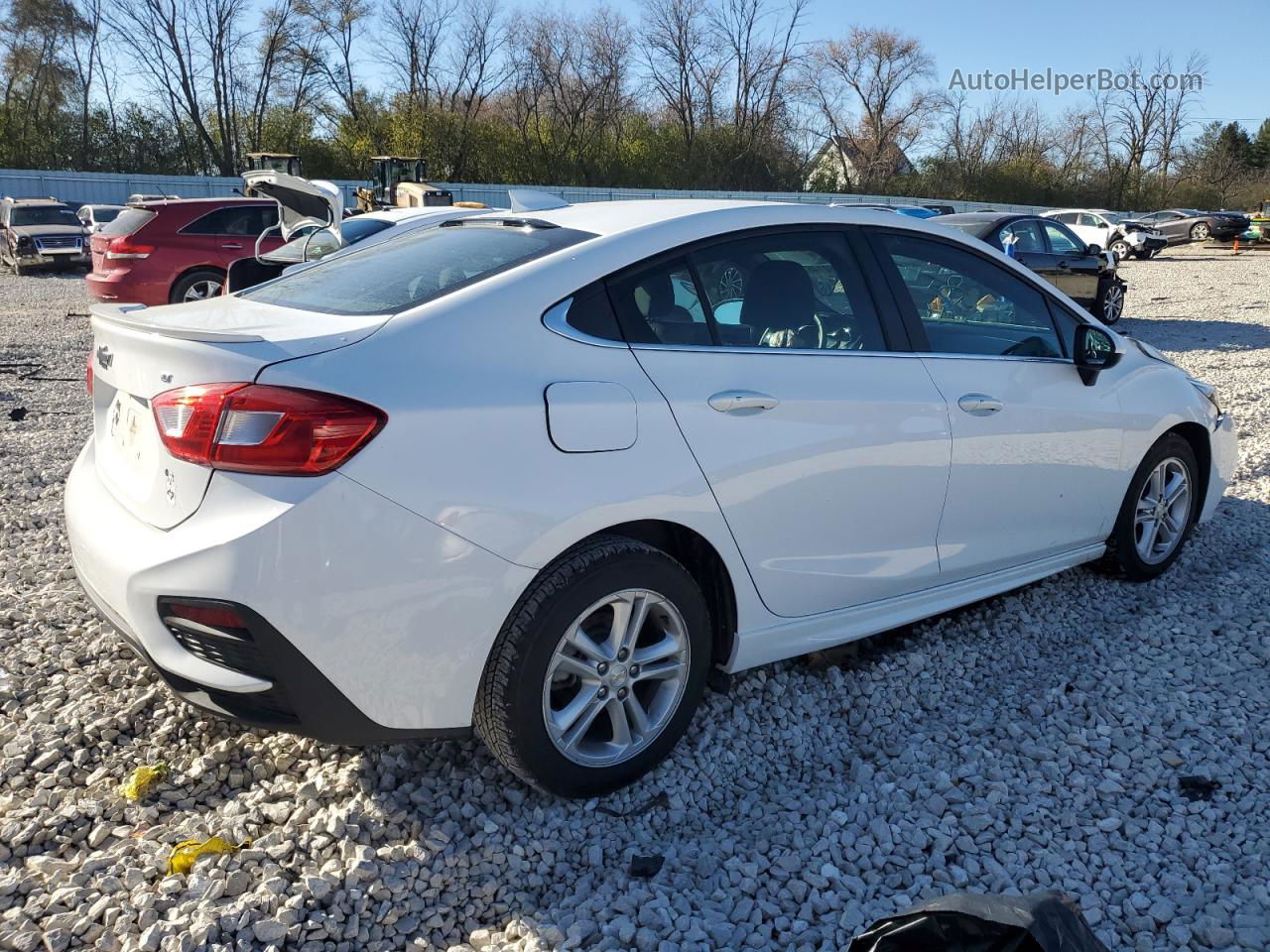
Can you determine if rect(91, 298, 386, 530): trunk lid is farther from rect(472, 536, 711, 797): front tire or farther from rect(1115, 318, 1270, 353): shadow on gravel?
rect(1115, 318, 1270, 353): shadow on gravel

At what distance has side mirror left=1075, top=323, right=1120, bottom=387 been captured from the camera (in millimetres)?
3904

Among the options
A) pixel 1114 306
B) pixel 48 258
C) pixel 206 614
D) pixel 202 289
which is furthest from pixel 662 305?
pixel 48 258

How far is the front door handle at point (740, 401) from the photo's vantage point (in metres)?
2.83

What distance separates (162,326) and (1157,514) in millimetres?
4066

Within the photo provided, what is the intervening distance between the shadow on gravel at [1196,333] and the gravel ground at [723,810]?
34.3ft

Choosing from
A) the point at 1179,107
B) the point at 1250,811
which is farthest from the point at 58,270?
the point at 1179,107

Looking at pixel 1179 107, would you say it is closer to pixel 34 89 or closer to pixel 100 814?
pixel 34 89

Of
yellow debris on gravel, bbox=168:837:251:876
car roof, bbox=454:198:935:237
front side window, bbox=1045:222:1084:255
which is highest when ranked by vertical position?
front side window, bbox=1045:222:1084:255

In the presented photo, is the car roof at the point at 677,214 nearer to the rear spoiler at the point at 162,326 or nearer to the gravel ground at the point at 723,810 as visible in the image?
the rear spoiler at the point at 162,326

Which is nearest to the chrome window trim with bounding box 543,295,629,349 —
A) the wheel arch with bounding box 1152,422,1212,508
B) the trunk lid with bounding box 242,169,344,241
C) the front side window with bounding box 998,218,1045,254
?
the wheel arch with bounding box 1152,422,1212,508

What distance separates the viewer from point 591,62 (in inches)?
1911

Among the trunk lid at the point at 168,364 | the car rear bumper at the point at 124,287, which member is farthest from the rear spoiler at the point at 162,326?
the car rear bumper at the point at 124,287

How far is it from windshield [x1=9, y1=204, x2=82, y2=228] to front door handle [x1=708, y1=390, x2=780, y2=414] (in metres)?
24.3

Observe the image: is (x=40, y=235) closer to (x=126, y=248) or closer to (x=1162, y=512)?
(x=126, y=248)
